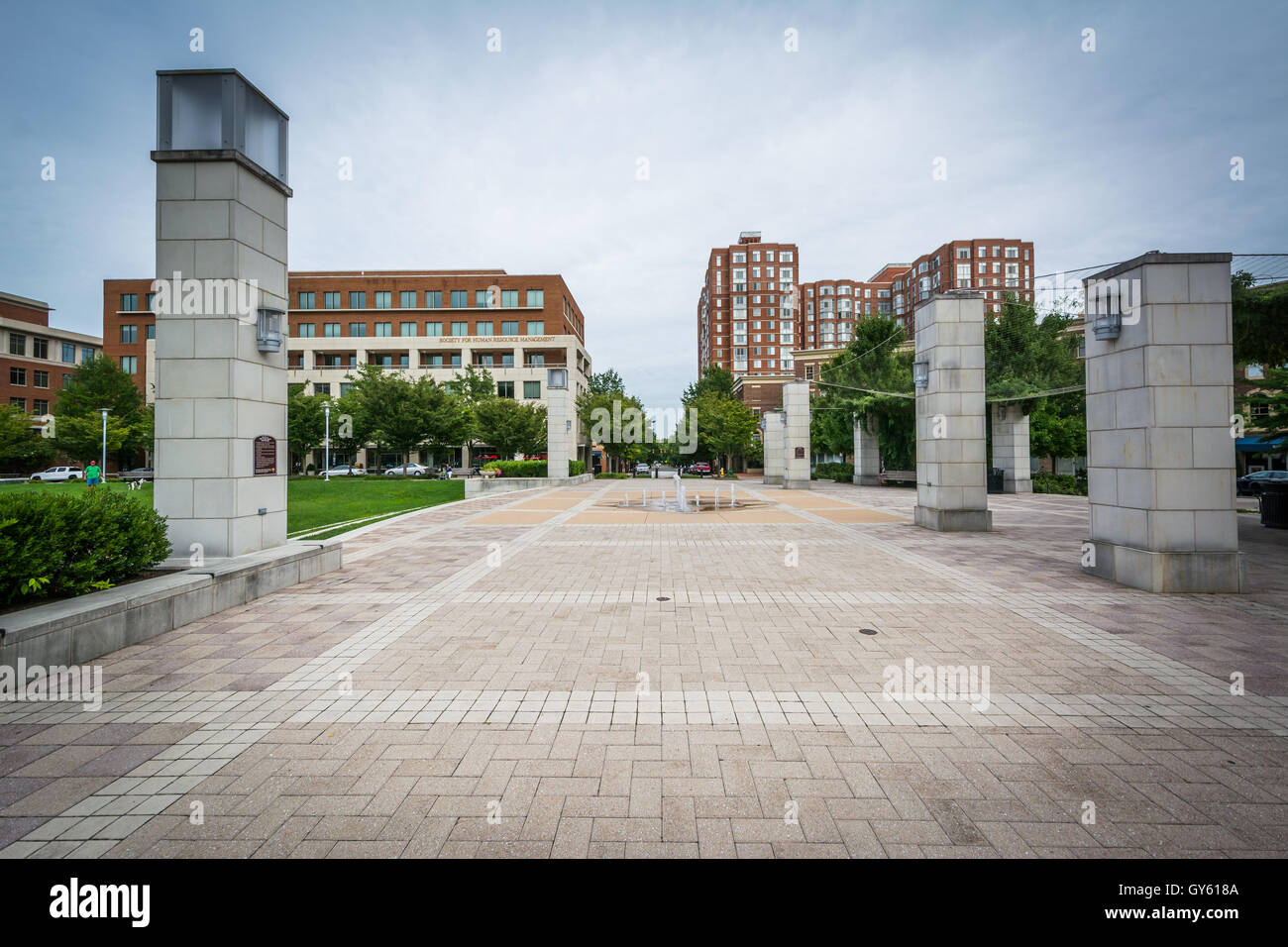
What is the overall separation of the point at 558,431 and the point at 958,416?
24048 mm

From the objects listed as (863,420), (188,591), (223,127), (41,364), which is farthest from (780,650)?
(41,364)

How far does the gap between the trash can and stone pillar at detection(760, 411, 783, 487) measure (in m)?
23.4

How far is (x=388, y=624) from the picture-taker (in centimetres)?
678

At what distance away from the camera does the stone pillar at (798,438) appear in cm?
3247

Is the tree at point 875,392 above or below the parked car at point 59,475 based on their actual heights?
above

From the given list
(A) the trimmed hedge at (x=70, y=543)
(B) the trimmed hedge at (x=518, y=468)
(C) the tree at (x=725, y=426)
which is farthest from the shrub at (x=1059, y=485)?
(A) the trimmed hedge at (x=70, y=543)

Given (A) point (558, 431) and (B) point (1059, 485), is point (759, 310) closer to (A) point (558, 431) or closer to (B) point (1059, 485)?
(A) point (558, 431)

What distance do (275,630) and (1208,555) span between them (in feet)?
38.2

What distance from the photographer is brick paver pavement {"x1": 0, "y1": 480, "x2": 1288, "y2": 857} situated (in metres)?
3.00

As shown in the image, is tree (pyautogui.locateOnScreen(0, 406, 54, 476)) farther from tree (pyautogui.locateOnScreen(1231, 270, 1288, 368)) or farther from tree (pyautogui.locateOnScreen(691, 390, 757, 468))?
tree (pyautogui.locateOnScreen(1231, 270, 1288, 368))

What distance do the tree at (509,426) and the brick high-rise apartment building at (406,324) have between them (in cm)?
1568

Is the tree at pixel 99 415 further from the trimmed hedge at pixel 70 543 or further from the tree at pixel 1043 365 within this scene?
the tree at pixel 1043 365
